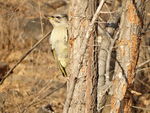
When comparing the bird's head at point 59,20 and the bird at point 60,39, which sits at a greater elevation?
the bird's head at point 59,20

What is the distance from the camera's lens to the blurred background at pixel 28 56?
7.54m

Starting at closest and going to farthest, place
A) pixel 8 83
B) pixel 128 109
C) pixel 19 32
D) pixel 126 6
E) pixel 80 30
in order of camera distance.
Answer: pixel 80 30 < pixel 126 6 < pixel 128 109 < pixel 8 83 < pixel 19 32

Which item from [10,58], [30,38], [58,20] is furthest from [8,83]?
[58,20]

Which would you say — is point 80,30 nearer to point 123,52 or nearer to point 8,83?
point 123,52

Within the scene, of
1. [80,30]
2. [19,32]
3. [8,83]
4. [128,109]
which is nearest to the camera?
[80,30]

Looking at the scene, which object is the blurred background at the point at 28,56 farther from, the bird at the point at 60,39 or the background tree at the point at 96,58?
the background tree at the point at 96,58

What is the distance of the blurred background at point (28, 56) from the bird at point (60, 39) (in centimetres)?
276

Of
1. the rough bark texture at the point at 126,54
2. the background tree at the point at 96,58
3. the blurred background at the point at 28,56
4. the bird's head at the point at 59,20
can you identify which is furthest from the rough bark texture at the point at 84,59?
the blurred background at the point at 28,56

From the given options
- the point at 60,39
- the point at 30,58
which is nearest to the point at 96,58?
the point at 60,39

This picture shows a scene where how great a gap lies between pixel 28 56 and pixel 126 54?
5659 millimetres

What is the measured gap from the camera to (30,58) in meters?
9.02

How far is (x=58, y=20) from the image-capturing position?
407 centimetres

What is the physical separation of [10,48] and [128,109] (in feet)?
18.7

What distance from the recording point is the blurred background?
7.54 m
